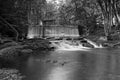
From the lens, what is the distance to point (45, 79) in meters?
7.23

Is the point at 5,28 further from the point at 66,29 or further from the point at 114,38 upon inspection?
the point at 114,38

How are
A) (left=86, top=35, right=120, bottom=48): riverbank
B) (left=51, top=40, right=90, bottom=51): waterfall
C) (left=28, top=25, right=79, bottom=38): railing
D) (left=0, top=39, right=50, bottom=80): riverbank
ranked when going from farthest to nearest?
(left=28, top=25, right=79, bottom=38): railing, (left=86, top=35, right=120, bottom=48): riverbank, (left=51, top=40, right=90, bottom=51): waterfall, (left=0, top=39, right=50, bottom=80): riverbank

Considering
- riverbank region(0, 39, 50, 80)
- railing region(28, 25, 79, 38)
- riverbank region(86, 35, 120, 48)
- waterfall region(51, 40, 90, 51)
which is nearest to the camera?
riverbank region(0, 39, 50, 80)

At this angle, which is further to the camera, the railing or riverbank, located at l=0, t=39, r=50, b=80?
the railing

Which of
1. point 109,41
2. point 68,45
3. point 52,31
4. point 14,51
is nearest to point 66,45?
point 68,45

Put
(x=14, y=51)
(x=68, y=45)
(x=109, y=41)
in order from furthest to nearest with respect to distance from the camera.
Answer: (x=109, y=41)
(x=68, y=45)
(x=14, y=51)

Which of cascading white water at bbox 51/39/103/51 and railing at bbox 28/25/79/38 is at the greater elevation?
railing at bbox 28/25/79/38

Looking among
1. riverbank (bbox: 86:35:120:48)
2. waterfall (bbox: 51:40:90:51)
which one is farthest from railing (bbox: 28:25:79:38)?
waterfall (bbox: 51:40:90:51)

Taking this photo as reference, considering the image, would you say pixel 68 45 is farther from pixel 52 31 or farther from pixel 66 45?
pixel 52 31

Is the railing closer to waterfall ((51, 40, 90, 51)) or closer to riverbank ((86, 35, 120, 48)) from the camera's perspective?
riverbank ((86, 35, 120, 48))

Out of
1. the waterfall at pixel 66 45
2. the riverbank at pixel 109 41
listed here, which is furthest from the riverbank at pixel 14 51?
the riverbank at pixel 109 41

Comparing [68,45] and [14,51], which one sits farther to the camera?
[68,45]

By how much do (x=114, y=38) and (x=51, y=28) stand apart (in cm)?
1124

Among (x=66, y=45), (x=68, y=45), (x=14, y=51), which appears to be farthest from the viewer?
(x=68, y=45)
